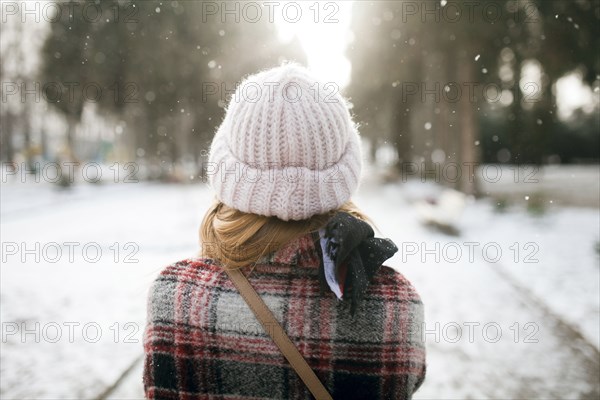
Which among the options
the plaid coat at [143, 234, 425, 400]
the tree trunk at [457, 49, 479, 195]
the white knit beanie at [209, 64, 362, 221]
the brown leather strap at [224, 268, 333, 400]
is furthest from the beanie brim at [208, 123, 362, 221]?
the tree trunk at [457, 49, 479, 195]

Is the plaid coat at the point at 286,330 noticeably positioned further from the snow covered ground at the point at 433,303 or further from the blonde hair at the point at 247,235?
the snow covered ground at the point at 433,303

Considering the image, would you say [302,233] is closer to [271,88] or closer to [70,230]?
[271,88]

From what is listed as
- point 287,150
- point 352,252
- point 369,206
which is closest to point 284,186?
point 287,150

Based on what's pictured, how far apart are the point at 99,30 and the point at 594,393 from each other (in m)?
24.7

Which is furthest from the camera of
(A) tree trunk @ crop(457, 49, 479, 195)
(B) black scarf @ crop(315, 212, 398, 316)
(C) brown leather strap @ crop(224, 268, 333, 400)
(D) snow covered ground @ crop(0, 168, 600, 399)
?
(A) tree trunk @ crop(457, 49, 479, 195)

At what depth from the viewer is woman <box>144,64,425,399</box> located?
1.34 meters

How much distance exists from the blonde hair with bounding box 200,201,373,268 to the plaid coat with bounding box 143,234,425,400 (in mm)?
32

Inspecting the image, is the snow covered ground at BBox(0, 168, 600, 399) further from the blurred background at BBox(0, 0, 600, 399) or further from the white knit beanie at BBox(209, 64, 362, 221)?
the white knit beanie at BBox(209, 64, 362, 221)

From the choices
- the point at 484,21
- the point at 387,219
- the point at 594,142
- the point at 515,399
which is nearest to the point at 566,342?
the point at 515,399

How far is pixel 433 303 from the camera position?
5.02 meters

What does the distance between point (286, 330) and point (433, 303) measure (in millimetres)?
4000

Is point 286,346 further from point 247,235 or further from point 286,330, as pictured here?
point 247,235

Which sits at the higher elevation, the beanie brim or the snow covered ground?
the beanie brim

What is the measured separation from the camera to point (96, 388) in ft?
10.6
